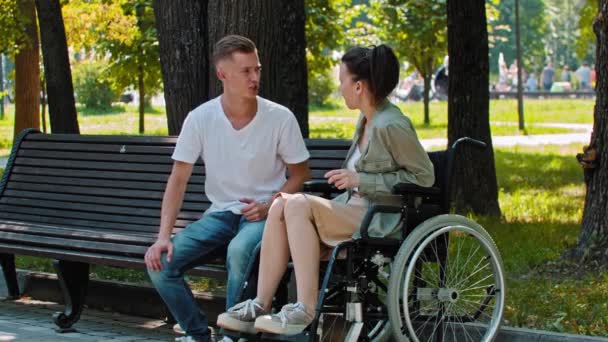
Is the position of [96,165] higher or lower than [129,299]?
higher

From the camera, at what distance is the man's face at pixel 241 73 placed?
19.4ft

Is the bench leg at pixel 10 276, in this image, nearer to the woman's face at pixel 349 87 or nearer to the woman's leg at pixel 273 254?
the woman's leg at pixel 273 254

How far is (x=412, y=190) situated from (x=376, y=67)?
0.58 m

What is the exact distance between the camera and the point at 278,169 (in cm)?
602

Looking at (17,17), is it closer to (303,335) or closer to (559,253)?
(559,253)

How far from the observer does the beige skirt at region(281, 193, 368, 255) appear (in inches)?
204

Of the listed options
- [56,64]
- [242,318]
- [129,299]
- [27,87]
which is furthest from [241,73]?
[27,87]

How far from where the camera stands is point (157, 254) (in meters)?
5.74

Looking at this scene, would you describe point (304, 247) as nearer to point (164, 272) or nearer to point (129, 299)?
point (164, 272)

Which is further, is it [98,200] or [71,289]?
[98,200]

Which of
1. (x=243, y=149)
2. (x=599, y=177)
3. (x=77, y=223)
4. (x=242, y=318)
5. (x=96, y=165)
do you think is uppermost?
(x=243, y=149)

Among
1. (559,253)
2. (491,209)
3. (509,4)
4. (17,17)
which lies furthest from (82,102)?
(509,4)

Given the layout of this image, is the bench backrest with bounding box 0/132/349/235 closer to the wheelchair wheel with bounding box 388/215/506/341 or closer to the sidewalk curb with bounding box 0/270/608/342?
the sidewalk curb with bounding box 0/270/608/342

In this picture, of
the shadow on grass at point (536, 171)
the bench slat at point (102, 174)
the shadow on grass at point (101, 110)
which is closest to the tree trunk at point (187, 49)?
the bench slat at point (102, 174)
